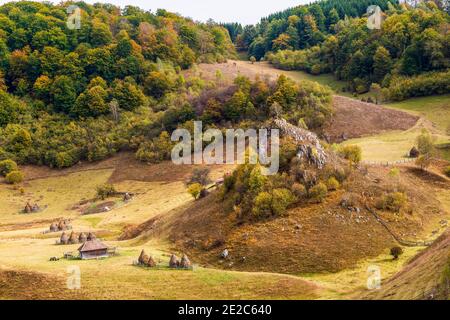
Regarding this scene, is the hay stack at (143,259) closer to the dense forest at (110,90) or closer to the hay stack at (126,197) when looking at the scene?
the hay stack at (126,197)

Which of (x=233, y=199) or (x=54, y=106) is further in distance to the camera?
(x=54, y=106)

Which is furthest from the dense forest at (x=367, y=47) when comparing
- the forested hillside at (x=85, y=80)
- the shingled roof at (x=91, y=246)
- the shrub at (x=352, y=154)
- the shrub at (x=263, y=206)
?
the shingled roof at (x=91, y=246)

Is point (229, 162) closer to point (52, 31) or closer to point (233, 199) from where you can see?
point (233, 199)

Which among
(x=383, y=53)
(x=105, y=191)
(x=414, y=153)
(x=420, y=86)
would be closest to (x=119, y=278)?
(x=414, y=153)

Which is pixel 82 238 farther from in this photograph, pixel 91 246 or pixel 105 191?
pixel 105 191
